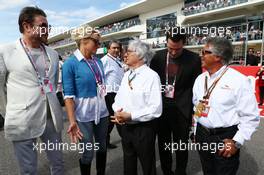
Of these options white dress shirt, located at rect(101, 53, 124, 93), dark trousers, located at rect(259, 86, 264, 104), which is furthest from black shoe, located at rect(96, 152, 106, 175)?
dark trousers, located at rect(259, 86, 264, 104)

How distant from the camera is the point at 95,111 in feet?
9.30

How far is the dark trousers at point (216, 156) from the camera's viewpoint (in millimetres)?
2314

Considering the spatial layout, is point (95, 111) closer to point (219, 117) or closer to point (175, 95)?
point (175, 95)

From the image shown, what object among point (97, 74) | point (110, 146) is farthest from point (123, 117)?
point (110, 146)

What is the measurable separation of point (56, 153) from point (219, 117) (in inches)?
60.6

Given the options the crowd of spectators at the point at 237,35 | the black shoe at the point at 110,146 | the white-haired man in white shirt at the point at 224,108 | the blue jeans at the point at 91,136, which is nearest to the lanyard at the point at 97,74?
the blue jeans at the point at 91,136

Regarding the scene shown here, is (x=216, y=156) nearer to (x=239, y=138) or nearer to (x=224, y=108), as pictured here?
(x=239, y=138)

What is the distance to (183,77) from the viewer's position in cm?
311

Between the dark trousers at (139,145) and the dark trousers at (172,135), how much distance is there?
2.18 feet

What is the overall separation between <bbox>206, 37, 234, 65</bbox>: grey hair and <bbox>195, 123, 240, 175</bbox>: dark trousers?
0.59m

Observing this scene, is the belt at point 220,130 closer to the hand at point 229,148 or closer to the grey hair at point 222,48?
the hand at point 229,148

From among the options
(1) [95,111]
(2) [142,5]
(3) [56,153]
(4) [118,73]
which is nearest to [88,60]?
(1) [95,111]

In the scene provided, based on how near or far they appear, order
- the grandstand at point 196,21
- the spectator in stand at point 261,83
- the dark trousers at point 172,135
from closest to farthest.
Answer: the dark trousers at point 172,135
the spectator in stand at point 261,83
the grandstand at point 196,21

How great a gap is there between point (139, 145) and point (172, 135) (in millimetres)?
1004
